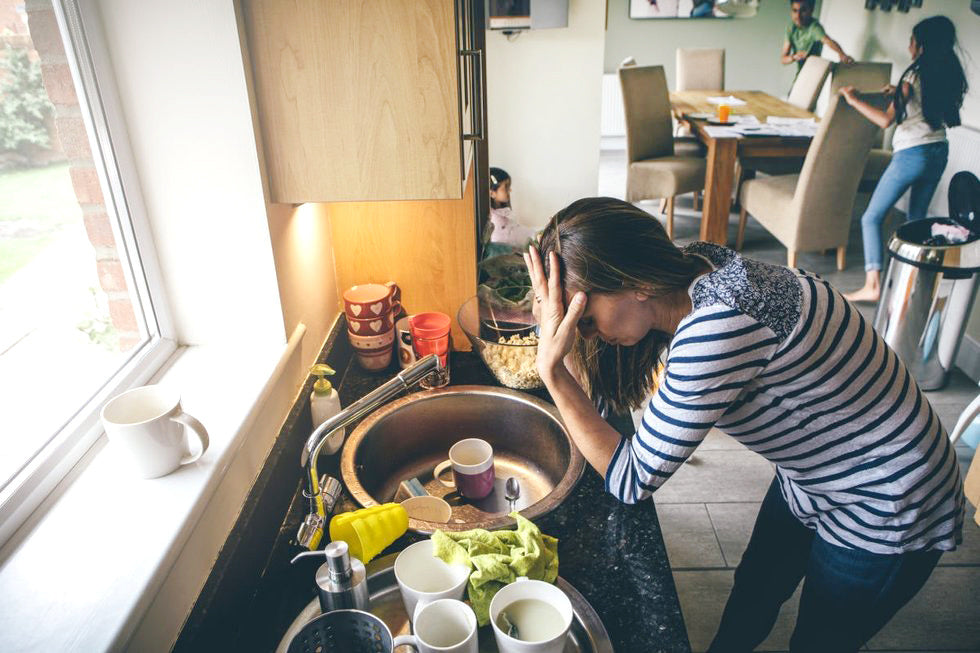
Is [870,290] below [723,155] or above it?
below

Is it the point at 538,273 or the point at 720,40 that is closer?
the point at 538,273

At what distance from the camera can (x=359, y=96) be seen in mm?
1109

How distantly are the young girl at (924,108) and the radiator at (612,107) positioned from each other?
404 cm

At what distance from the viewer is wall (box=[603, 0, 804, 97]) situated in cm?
709

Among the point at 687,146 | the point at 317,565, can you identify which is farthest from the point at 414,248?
the point at 687,146

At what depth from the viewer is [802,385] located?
3.13 feet

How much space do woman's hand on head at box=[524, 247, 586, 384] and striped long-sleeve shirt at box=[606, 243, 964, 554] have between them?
0.52 feet

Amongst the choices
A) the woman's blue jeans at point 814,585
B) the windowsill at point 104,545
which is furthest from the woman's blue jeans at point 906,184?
the windowsill at point 104,545

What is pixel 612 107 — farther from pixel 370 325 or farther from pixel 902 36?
pixel 370 325

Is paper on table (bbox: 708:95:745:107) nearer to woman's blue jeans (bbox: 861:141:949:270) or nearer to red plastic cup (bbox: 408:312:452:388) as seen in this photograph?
woman's blue jeans (bbox: 861:141:949:270)

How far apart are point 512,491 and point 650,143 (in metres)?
3.62

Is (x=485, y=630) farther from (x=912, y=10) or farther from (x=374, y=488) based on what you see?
(x=912, y=10)

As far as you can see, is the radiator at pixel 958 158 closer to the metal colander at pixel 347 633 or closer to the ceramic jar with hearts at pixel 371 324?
the ceramic jar with hearts at pixel 371 324

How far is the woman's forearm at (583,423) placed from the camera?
1.08 metres
